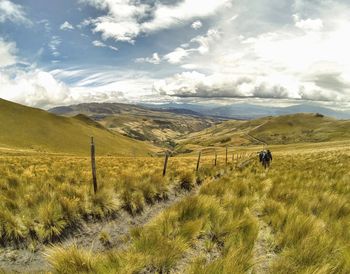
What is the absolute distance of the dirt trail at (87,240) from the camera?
21.1ft

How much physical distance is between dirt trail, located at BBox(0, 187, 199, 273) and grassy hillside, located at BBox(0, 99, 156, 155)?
118 meters

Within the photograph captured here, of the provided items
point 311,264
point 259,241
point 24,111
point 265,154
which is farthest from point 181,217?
point 24,111

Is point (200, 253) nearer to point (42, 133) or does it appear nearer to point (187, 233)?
point (187, 233)

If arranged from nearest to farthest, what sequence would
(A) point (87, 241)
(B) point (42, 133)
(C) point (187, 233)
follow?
1. (C) point (187, 233)
2. (A) point (87, 241)
3. (B) point (42, 133)

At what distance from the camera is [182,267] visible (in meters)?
5.51

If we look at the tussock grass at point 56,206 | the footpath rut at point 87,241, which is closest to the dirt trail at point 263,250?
the footpath rut at point 87,241

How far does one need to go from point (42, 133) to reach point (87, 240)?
5763 inches

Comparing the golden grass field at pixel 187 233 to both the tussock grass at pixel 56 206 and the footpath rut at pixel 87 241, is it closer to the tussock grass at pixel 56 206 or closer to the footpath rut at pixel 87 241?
the tussock grass at pixel 56 206

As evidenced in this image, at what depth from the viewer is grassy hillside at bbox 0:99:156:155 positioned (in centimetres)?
12475

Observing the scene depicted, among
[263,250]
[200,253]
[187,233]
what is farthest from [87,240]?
[263,250]

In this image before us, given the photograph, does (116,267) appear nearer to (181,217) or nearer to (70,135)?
(181,217)

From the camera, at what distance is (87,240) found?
26.5 ft

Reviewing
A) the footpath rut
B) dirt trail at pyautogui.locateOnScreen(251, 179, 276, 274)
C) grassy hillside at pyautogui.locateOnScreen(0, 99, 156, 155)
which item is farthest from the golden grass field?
grassy hillside at pyautogui.locateOnScreen(0, 99, 156, 155)

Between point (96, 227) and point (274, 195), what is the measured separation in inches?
272
